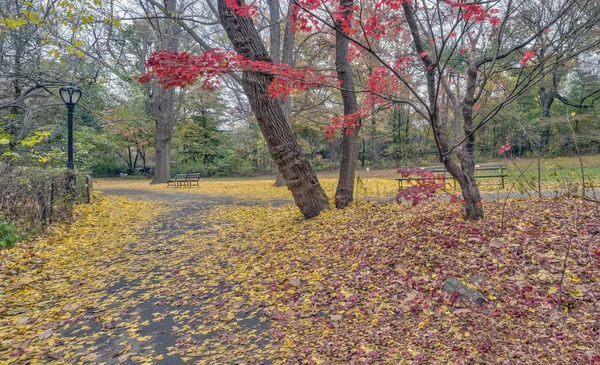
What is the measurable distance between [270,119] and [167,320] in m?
3.42

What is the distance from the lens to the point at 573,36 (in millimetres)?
3422

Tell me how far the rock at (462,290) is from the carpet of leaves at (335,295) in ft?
0.19

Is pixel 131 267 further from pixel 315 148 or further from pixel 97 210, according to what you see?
pixel 315 148

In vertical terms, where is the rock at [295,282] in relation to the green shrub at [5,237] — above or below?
below

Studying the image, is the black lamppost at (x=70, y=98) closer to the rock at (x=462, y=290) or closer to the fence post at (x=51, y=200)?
the fence post at (x=51, y=200)

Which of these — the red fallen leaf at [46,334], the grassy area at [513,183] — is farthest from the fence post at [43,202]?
the red fallen leaf at [46,334]

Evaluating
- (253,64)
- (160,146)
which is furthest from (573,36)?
(160,146)

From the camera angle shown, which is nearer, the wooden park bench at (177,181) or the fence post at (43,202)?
the fence post at (43,202)

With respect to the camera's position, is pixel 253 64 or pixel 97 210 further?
pixel 97 210

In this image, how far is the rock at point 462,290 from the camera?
264 centimetres

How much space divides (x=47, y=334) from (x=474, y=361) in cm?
322

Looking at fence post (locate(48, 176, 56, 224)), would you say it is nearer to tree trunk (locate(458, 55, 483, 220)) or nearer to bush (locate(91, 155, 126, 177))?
tree trunk (locate(458, 55, 483, 220))

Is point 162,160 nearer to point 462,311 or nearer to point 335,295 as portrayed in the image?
point 335,295

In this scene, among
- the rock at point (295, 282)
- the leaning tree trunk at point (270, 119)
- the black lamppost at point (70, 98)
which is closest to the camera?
the rock at point (295, 282)
